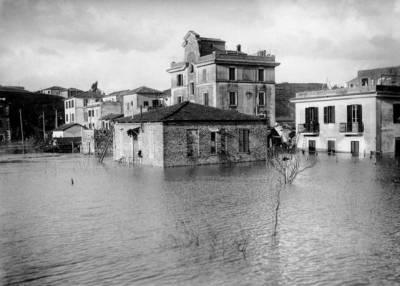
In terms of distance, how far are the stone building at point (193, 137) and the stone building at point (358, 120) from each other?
8.68m

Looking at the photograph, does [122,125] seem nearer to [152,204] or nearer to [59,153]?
[59,153]

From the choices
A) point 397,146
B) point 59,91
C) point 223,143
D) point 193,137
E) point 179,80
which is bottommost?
point 397,146

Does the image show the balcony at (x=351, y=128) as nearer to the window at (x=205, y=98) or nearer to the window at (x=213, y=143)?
the window at (x=213, y=143)

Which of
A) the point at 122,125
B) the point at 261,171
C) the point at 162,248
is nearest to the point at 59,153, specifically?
the point at 122,125

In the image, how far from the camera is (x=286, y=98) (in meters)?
68.0

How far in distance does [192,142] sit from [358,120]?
49.4ft

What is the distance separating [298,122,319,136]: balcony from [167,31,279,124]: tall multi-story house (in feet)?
30.8

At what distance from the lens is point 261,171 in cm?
2962

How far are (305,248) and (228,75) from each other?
40.6 metres

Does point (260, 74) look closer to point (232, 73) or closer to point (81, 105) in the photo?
point (232, 73)

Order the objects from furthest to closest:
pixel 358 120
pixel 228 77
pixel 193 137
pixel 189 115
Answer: pixel 228 77, pixel 358 120, pixel 189 115, pixel 193 137

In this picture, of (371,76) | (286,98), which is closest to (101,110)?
(286,98)

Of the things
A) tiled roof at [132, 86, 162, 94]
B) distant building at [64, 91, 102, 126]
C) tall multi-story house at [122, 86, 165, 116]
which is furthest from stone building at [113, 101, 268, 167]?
distant building at [64, 91, 102, 126]

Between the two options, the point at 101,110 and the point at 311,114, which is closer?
the point at 311,114
